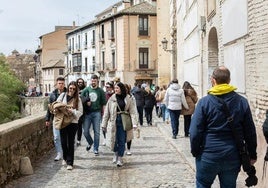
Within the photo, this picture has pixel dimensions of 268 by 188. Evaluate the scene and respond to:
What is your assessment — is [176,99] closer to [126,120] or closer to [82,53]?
[126,120]

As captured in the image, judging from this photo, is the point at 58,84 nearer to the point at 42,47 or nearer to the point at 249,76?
the point at 249,76

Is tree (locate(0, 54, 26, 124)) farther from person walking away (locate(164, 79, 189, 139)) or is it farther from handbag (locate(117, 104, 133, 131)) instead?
handbag (locate(117, 104, 133, 131))

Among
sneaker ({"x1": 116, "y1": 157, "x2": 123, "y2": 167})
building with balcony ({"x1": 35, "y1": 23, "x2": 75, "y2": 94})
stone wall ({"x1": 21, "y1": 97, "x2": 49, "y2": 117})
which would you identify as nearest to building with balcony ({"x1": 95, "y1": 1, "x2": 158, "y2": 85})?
stone wall ({"x1": 21, "y1": 97, "x2": 49, "y2": 117})

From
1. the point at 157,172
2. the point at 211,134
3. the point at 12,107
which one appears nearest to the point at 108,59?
the point at 12,107

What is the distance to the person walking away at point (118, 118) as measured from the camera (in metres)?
9.84

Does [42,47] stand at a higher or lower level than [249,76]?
higher

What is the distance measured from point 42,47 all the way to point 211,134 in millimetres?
84306

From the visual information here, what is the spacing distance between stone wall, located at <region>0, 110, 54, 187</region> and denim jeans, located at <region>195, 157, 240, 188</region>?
366 centimetres

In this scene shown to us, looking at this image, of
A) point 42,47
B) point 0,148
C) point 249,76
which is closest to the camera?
point 0,148

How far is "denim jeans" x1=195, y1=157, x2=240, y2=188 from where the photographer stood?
5086mm

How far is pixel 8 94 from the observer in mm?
70250

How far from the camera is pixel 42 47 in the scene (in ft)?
287

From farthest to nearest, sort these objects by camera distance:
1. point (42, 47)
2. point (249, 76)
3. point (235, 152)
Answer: point (42, 47) < point (249, 76) < point (235, 152)

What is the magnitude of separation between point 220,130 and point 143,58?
48156 mm
